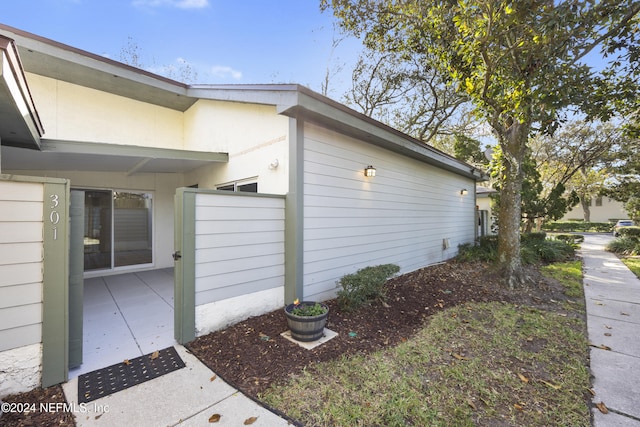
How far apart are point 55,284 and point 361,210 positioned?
453 centimetres

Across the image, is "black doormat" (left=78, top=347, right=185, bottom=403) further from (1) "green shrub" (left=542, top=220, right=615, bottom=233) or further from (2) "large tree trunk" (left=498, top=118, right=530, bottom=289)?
(1) "green shrub" (left=542, top=220, right=615, bottom=233)

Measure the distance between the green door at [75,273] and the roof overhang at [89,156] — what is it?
7.46ft

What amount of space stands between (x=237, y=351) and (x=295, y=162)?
2633 mm

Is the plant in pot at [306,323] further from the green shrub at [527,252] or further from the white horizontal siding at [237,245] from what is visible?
the green shrub at [527,252]

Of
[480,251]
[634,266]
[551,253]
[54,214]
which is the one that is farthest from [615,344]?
[634,266]

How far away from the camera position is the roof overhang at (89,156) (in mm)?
4418

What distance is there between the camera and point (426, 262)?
26.5ft

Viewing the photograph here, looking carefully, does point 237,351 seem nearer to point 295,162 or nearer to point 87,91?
point 295,162

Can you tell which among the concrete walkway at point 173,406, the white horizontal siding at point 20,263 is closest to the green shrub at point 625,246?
the concrete walkway at point 173,406

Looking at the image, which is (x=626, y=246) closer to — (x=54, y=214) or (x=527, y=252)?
(x=527, y=252)

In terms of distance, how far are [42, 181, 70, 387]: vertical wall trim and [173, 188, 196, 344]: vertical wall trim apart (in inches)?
39.3

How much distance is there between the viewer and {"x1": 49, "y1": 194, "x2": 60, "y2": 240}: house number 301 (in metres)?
2.48

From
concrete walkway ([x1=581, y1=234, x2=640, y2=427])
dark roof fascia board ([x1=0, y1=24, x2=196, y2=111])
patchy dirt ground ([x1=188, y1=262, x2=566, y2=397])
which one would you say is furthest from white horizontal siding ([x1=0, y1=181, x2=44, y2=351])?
concrete walkway ([x1=581, y1=234, x2=640, y2=427])

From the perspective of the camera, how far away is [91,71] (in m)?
5.56
